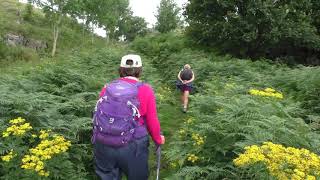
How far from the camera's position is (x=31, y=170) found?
6004 mm

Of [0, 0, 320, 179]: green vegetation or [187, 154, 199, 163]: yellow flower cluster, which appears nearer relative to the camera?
[0, 0, 320, 179]: green vegetation

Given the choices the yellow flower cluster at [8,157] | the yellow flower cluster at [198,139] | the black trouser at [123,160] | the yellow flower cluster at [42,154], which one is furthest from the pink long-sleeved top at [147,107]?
the yellow flower cluster at [198,139]

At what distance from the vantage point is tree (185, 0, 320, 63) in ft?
83.9

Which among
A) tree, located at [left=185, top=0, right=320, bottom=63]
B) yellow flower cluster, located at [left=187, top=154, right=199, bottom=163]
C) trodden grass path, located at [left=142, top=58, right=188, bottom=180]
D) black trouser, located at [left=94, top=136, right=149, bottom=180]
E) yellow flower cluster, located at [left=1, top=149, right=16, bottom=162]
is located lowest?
trodden grass path, located at [left=142, top=58, right=188, bottom=180]

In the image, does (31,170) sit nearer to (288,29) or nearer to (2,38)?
(288,29)

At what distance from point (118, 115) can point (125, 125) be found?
155mm

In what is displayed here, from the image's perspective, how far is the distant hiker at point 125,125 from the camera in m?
5.30

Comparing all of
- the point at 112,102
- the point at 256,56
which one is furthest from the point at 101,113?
the point at 256,56

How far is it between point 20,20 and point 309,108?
48.3 metres

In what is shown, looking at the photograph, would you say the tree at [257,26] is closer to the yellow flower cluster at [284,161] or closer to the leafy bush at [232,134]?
the leafy bush at [232,134]

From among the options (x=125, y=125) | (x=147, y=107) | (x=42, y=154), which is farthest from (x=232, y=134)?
(x=42, y=154)

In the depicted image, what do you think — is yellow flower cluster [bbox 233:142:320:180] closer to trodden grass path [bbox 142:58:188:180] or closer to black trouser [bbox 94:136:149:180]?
black trouser [bbox 94:136:149:180]

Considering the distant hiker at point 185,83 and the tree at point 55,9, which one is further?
the tree at point 55,9

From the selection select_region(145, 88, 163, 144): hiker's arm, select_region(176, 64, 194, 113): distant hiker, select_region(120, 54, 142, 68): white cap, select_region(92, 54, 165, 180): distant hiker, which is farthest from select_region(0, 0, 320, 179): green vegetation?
select_region(120, 54, 142, 68): white cap
